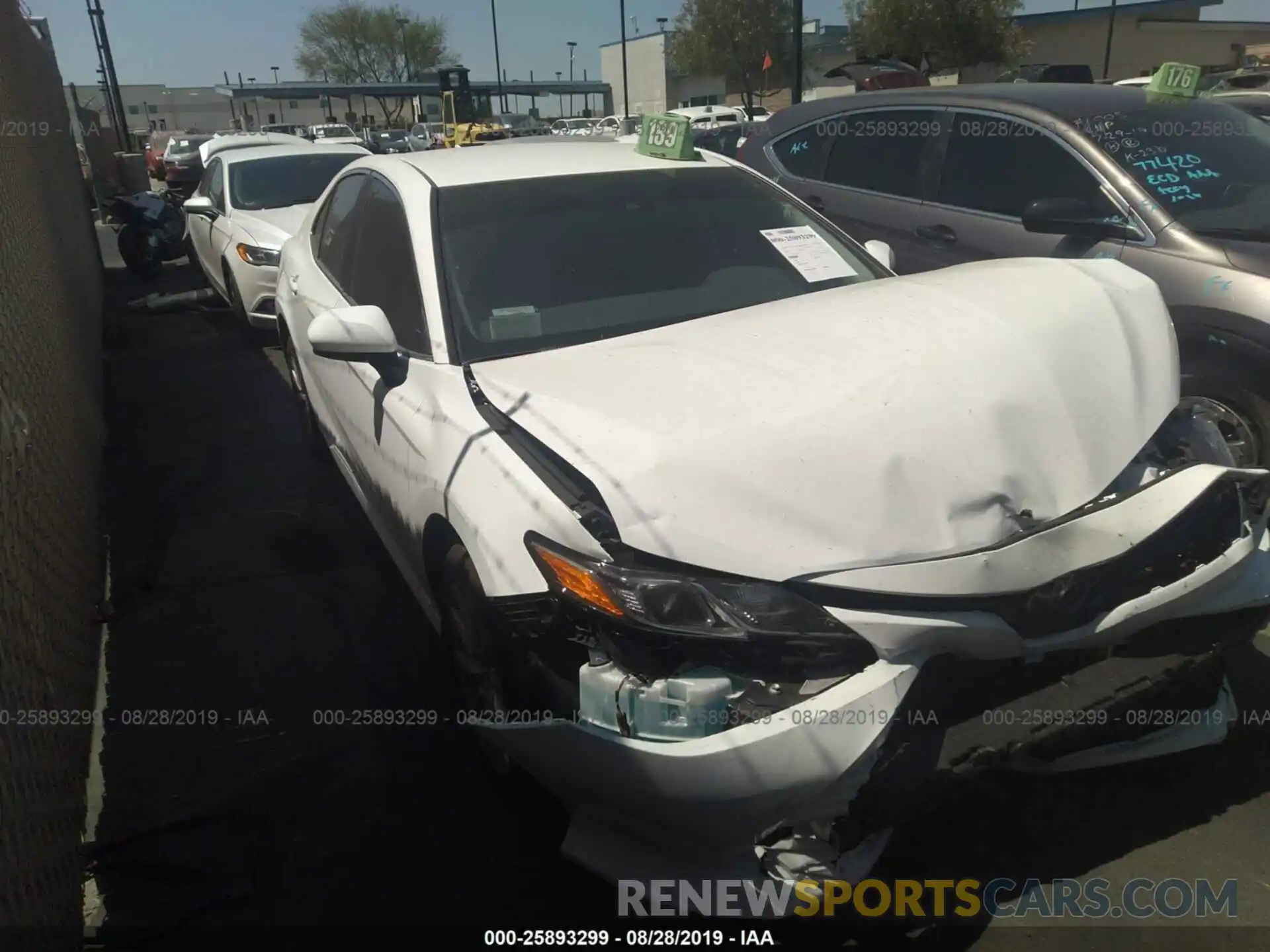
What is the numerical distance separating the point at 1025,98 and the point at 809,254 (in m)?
2.16

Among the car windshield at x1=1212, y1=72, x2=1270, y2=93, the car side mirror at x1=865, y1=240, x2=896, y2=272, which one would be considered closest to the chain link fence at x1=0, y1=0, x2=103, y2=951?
the car side mirror at x1=865, y1=240, x2=896, y2=272

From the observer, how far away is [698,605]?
1856 millimetres

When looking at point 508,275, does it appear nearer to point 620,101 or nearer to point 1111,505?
point 1111,505

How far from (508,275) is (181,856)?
1909 mm

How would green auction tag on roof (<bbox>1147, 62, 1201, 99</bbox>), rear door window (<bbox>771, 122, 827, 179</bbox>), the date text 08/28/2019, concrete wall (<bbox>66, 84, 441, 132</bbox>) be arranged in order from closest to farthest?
the date text 08/28/2019
green auction tag on roof (<bbox>1147, 62, 1201, 99</bbox>)
rear door window (<bbox>771, 122, 827, 179</bbox>)
concrete wall (<bbox>66, 84, 441, 132</bbox>)

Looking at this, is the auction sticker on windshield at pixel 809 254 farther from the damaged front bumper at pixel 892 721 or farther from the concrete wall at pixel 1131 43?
the concrete wall at pixel 1131 43

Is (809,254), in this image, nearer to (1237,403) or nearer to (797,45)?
(1237,403)

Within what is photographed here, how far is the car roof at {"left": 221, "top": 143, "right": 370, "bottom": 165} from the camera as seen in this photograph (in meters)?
9.17

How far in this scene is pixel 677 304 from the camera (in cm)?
302

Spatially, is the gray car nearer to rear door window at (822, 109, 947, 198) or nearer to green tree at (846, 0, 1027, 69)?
rear door window at (822, 109, 947, 198)

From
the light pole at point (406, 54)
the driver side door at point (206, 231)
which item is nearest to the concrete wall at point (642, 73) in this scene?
the light pole at point (406, 54)

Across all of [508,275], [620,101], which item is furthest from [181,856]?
[620,101]

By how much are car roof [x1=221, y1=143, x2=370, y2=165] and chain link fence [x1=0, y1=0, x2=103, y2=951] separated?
3.22 metres

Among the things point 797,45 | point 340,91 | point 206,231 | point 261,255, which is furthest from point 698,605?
point 340,91
